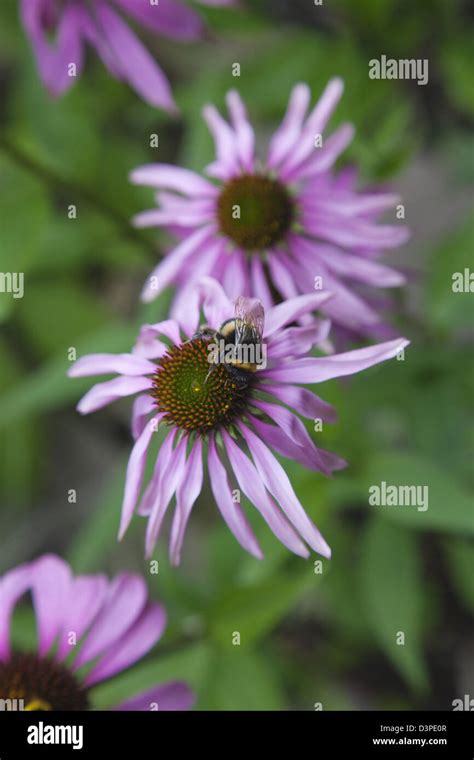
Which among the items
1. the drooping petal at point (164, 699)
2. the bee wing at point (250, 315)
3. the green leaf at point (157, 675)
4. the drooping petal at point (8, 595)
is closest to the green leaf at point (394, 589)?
the green leaf at point (157, 675)

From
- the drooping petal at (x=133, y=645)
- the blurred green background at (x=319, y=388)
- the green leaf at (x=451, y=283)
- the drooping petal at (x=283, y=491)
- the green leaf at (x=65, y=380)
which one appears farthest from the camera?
the green leaf at (x=451, y=283)

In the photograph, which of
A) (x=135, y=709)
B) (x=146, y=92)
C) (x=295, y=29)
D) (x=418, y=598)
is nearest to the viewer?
(x=135, y=709)

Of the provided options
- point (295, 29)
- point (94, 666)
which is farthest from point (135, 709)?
point (295, 29)

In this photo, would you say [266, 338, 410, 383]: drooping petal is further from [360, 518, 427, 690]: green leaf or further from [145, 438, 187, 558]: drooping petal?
[360, 518, 427, 690]: green leaf

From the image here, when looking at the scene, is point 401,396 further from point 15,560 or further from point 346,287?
point 15,560

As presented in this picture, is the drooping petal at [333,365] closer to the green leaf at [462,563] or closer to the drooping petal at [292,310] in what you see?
the drooping petal at [292,310]

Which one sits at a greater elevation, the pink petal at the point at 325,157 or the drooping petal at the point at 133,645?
the pink petal at the point at 325,157

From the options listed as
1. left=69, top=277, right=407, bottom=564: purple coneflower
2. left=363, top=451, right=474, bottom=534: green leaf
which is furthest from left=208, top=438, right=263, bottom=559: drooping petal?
left=363, top=451, right=474, bottom=534: green leaf

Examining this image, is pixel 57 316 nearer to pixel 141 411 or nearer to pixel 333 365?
pixel 141 411
